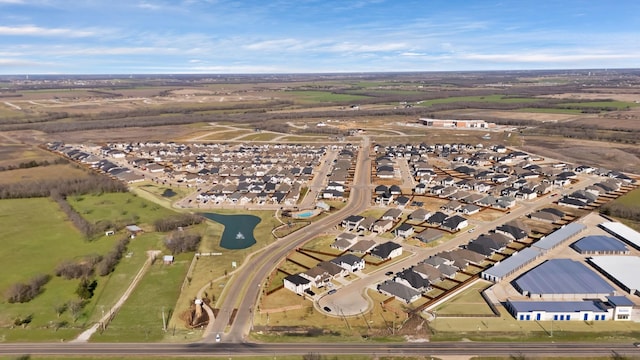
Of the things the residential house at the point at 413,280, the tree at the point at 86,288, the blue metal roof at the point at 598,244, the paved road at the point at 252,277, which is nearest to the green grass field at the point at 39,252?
the tree at the point at 86,288

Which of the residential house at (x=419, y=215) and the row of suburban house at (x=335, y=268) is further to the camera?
the residential house at (x=419, y=215)

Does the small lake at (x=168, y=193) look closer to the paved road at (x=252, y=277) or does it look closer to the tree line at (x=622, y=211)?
the paved road at (x=252, y=277)

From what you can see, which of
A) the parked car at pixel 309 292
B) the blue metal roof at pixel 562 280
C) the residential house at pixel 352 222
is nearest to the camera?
the blue metal roof at pixel 562 280

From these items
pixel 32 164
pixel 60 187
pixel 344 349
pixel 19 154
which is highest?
pixel 19 154

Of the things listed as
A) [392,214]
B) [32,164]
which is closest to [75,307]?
[392,214]

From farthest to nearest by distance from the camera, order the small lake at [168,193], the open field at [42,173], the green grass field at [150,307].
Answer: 1. the open field at [42,173]
2. the small lake at [168,193]
3. the green grass field at [150,307]

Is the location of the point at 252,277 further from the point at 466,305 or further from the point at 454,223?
the point at 454,223
